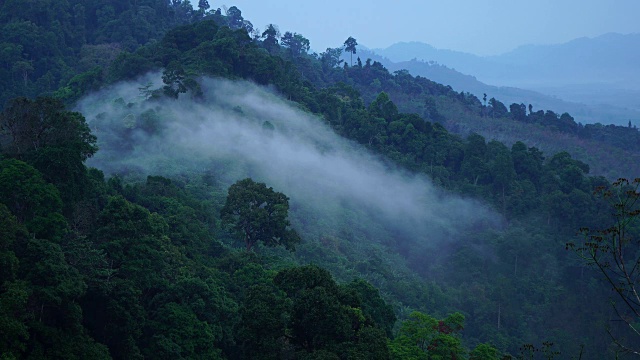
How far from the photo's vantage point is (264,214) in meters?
29.3

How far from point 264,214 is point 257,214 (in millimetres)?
330

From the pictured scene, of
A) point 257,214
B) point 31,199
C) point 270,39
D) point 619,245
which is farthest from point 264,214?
point 270,39

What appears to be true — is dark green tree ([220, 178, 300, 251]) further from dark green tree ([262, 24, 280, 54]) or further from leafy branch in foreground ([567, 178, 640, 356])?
dark green tree ([262, 24, 280, 54])

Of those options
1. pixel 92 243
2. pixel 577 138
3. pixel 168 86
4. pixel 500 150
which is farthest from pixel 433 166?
pixel 92 243

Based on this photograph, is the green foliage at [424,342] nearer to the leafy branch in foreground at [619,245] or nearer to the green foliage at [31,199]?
the leafy branch in foreground at [619,245]

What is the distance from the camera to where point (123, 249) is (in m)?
20.6

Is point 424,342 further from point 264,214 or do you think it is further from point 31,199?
point 31,199

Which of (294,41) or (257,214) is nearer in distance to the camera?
(257,214)

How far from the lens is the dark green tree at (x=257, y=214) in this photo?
29281mm

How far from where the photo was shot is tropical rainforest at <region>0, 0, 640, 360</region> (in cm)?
1712

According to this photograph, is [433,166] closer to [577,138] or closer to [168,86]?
[168,86]

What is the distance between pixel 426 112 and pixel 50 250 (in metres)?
64.5

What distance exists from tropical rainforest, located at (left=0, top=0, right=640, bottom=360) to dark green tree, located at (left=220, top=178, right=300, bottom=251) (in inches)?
5.5

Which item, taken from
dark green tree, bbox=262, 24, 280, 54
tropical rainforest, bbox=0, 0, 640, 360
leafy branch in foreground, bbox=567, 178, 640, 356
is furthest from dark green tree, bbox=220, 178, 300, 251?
dark green tree, bbox=262, 24, 280, 54
